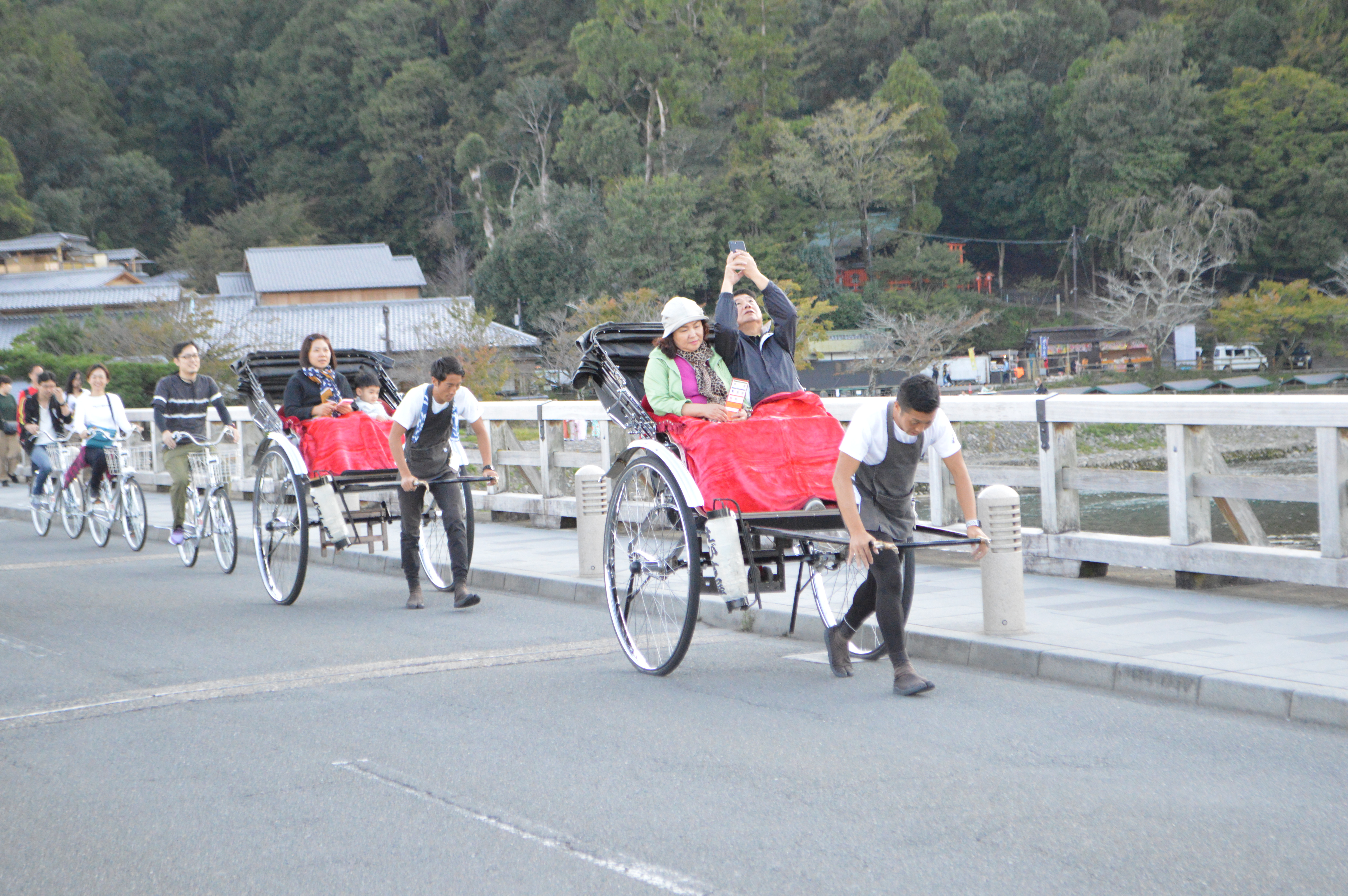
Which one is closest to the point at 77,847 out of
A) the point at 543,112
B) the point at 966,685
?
the point at 966,685

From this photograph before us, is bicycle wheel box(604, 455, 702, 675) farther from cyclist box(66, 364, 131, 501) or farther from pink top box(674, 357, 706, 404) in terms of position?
cyclist box(66, 364, 131, 501)

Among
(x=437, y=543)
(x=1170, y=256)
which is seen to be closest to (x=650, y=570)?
(x=437, y=543)

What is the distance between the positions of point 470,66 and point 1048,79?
36.6 metres

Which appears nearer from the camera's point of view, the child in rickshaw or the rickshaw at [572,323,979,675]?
the rickshaw at [572,323,979,675]

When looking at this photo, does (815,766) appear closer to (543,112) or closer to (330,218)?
(543,112)

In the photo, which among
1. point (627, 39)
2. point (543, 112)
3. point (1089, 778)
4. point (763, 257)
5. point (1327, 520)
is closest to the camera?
point (1089, 778)

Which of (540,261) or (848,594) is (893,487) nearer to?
(848,594)

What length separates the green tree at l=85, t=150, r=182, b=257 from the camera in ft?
262

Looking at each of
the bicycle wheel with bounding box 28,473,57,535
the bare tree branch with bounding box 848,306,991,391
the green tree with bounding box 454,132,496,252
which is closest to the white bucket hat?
the bicycle wheel with bounding box 28,473,57,535

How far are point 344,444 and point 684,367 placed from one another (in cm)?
356

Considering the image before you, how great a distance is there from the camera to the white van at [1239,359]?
5512 cm

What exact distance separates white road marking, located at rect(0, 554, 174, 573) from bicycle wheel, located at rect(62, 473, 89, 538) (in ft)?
5.85

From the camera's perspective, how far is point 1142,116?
62375 mm

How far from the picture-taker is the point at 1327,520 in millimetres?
6789
